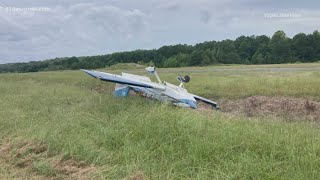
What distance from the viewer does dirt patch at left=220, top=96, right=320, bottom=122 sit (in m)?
14.3

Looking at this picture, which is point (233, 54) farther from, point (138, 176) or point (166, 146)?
point (138, 176)

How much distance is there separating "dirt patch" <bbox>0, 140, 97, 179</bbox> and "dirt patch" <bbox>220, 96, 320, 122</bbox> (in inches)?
361

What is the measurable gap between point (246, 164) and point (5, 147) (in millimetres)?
4419

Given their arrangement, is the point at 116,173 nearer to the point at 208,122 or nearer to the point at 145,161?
the point at 145,161

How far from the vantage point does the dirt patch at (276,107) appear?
14.3m

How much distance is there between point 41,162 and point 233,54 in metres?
66.8

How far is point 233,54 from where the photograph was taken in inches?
2798

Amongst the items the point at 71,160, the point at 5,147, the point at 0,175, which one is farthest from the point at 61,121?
the point at 0,175

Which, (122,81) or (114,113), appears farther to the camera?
(122,81)

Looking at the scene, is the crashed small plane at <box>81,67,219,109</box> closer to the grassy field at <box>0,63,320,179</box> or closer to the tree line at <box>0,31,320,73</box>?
the grassy field at <box>0,63,320,179</box>

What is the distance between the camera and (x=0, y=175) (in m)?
5.80

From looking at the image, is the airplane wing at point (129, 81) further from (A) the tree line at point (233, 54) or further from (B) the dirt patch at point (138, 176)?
(A) the tree line at point (233, 54)

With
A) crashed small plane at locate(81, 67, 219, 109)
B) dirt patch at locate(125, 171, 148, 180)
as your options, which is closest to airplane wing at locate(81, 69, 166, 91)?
crashed small plane at locate(81, 67, 219, 109)

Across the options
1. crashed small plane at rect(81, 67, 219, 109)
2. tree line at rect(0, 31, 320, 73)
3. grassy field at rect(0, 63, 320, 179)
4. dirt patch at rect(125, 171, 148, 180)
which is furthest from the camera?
tree line at rect(0, 31, 320, 73)
